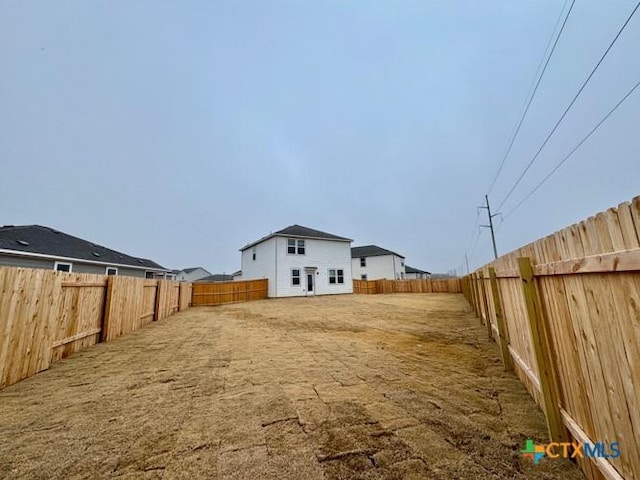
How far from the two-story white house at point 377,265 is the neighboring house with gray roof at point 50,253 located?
25817 millimetres

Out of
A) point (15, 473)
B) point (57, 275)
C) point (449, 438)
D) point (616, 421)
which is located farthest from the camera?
point (57, 275)

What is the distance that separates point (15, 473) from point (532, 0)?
1818cm

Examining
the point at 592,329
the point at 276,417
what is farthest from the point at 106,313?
the point at 592,329

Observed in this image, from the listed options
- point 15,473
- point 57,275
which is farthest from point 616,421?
point 57,275

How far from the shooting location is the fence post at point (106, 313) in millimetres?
6234

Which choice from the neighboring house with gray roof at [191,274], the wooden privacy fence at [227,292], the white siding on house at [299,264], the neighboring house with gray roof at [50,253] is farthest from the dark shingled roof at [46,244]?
the neighboring house with gray roof at [191,274]

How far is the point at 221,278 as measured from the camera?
1989 inches

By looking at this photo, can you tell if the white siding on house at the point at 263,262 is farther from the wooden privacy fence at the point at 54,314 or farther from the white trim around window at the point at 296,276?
the wooden privacy fence at the point at 54,314

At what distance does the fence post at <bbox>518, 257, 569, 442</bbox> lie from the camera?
2.00 meters

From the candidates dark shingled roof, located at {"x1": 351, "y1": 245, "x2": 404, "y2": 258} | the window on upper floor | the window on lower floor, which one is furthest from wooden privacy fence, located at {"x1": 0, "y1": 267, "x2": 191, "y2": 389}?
dark shingled roof, located at {"x1": 351, "y1": 245, "x2": 404, "y2": 258}

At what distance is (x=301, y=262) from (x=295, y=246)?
4.69ft

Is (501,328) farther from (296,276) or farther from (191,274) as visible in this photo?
(191,274)

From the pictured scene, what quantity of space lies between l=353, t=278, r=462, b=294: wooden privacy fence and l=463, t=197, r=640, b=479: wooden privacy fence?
24.3 metres

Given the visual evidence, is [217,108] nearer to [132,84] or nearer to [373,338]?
[132,84]
